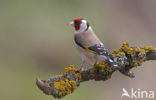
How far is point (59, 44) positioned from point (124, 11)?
4179mm

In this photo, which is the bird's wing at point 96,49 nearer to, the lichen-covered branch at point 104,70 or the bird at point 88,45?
the bird at point 88,45

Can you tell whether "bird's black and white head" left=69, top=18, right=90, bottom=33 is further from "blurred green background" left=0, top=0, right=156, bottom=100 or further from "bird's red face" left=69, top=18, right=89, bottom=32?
"blurred green background" left=0, top=0, right=156, bottom=100

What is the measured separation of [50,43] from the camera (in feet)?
36.4

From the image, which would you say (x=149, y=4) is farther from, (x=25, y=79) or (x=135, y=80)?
(x=25, y=79)

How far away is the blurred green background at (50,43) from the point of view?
10.5 m

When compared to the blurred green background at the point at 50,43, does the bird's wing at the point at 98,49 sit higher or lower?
higher

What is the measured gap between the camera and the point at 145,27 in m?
13.5

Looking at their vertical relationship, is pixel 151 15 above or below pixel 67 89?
below

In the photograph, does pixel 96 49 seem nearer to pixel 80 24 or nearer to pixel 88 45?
Result: pixel 88 45

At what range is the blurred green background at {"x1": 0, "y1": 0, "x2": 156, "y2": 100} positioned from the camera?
34.5ft

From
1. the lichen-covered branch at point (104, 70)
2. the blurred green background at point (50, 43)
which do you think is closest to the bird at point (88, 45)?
the lichen-covered branch at point (104, 70)

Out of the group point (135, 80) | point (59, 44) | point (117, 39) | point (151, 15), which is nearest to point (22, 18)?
point (59, 44)

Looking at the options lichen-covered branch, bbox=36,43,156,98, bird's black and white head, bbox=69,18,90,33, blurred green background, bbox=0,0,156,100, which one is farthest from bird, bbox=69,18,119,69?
blurred green background, bbox=0,0,156,100

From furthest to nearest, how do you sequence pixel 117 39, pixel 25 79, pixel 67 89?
pixel 117 39 < pixel 25 79 < pixel 67 89
